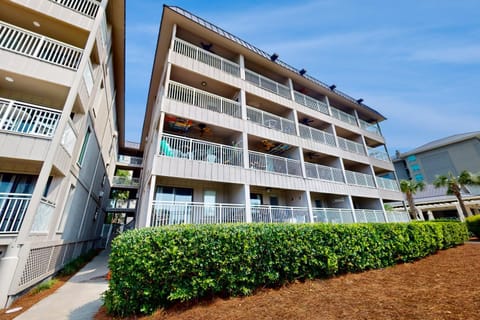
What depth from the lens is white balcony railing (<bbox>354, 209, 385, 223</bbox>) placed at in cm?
1353

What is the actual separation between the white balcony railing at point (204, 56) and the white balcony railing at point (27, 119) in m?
6.84

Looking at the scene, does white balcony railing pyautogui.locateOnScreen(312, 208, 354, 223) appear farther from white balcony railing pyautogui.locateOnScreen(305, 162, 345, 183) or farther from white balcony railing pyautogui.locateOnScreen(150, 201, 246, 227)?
white balcony railing pyautogui.locateOnScreen(150, 201, 246, 227)

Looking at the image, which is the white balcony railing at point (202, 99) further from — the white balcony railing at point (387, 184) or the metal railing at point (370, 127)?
the metal railing at point (370, 127)

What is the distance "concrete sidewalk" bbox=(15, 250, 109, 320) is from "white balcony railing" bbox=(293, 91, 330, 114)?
1551 cm

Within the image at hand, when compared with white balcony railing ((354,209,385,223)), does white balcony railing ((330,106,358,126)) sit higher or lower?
higher

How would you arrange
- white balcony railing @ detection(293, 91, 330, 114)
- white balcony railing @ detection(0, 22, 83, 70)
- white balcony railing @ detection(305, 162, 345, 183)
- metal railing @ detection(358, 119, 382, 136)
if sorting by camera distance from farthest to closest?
metal railing @ detection(358, 119, 382, 136)
white balcony railing @ detection(293, 91, 330, 114)
white balcony railing @ detection(305, 162, 345, 183)
white balcony railing @ detection(0, 22, 83, 70)

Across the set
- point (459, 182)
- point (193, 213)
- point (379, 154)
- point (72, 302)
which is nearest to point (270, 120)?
point (193, 213)

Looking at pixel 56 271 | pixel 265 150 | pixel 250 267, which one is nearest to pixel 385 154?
pixel 265 150

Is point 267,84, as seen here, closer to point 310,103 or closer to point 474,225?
point 310,103

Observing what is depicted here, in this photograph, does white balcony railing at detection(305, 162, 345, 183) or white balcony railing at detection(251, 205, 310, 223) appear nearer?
white balcony railing at detection(251, 205, 310, 223)

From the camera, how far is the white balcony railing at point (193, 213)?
310 inches

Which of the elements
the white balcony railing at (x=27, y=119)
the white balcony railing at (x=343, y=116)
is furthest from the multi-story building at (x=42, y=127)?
the white balcony railing at (x=343, y=116)

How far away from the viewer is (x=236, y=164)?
10.4 m

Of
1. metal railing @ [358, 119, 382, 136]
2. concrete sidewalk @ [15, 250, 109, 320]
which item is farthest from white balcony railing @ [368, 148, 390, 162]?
concrete sidewalk @ [15, 250, 109, 320]
